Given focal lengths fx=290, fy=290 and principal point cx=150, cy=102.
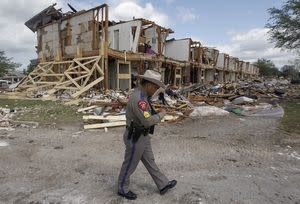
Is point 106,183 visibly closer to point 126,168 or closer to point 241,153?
point 126,168

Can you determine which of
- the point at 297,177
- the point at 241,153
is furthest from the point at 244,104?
the point at 297,177

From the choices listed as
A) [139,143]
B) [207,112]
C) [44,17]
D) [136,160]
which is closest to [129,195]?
[136,160]

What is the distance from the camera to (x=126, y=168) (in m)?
3.72

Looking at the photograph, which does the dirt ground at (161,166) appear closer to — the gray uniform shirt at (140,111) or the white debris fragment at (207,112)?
the gray uniform shirt at (140,111)

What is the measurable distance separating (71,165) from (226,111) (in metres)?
8.21

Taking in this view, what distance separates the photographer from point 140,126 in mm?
3605

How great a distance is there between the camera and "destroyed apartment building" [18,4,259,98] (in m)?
15.7

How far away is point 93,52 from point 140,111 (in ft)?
44.6

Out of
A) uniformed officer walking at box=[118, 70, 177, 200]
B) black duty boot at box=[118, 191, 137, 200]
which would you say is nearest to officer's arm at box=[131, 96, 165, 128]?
uniformed officer walking at box=[118, 70, 177, 200]

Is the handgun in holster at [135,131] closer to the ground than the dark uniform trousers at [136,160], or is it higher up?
higher up

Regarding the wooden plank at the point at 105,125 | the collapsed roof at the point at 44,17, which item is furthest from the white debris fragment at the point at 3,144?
the collapsed roof at the point at 44,17

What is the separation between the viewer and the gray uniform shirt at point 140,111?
11.6ft

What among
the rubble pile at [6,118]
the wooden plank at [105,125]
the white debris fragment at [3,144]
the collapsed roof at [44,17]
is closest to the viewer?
the white debris fragment at [3,144]

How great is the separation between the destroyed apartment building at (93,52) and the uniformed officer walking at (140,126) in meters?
10.2
